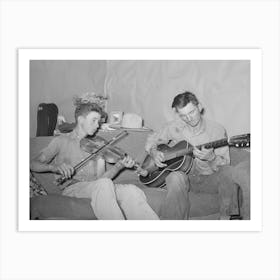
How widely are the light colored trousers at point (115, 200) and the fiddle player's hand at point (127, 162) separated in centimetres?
11

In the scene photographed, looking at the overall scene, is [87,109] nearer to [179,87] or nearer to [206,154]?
[179,87]

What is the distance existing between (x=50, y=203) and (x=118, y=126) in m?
0.57

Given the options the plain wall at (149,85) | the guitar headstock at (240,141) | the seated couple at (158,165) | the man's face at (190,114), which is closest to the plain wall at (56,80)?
the plain wall at (149,85)

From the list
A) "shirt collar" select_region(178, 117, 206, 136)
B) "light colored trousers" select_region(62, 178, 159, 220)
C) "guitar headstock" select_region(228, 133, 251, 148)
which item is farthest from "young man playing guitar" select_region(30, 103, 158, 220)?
"guitar headstock" select_region(228, 133, 251, 148)

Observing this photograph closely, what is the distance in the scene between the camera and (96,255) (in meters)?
2.71

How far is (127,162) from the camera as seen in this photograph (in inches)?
105

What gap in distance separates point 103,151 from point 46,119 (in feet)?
1.20

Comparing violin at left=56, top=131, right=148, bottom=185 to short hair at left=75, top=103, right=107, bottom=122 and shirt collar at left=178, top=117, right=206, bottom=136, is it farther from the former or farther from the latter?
shirt collar at left=178, top=117, right=206, bottom=136

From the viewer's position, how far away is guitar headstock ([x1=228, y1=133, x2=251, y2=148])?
8.68 feet
